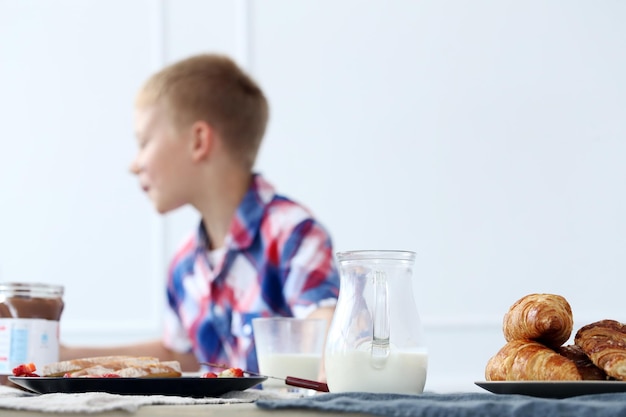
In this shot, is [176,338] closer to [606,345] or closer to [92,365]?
[92,365]

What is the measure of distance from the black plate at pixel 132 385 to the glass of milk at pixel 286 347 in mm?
287

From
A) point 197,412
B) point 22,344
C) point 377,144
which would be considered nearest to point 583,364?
point 197,412

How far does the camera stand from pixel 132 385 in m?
0.76

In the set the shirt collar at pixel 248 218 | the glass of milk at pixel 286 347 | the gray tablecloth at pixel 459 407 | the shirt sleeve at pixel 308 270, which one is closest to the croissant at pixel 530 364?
the gray tablecloth at pixel 459 407

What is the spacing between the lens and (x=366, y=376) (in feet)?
2.48

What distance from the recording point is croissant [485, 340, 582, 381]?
723 mm

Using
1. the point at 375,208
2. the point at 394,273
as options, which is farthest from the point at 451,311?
the point at 394,273

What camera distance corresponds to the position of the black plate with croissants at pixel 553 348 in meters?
0.73

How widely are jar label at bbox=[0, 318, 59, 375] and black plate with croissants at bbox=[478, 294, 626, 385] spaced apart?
1.75ft

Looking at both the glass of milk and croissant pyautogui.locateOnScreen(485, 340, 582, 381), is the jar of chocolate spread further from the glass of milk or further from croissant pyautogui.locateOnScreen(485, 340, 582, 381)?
croissant pyautogui.locateOnScreen(485, 340, 582, 381)

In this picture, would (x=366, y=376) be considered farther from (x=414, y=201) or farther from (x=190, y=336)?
(x=414, y=201)

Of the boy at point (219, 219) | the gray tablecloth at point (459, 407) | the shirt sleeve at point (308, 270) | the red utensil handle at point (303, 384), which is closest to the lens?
the gray tablecloth at point (459, 407)

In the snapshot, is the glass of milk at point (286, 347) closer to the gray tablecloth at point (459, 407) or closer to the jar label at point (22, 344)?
→ the jar label at point (22, 344)

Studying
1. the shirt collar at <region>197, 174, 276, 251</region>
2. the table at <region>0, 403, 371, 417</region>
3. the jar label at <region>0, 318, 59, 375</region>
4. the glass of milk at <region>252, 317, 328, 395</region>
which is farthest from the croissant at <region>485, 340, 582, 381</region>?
the shirt collar at <region>197, 174, 276, 251</region>
